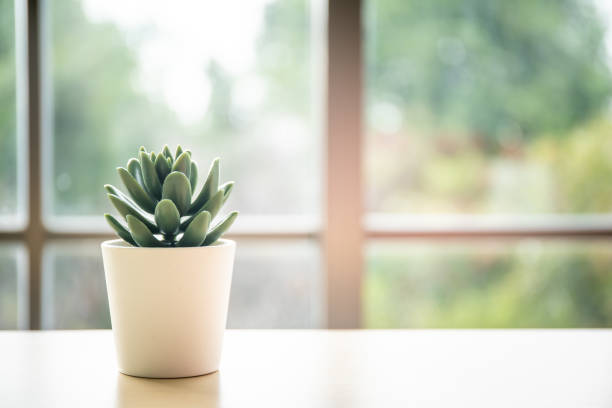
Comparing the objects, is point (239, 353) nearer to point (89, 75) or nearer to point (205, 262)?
point (205, 262)

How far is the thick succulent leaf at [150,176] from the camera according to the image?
650 millimetres

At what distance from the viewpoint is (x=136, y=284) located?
624 millimetres

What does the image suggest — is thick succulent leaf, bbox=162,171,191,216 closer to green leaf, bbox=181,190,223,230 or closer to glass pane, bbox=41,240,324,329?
green leaf, bbox=181,190,223,230

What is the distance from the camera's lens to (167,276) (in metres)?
0.62

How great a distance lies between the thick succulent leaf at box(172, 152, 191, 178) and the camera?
652 mm

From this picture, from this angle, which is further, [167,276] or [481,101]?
[481,101]

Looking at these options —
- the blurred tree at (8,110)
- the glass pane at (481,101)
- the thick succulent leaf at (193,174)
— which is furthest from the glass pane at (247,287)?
the thick succulent leaf at (193,174)

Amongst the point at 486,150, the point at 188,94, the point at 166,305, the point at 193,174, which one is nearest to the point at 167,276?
the point at 166,305

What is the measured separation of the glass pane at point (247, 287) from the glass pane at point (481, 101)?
361 mm

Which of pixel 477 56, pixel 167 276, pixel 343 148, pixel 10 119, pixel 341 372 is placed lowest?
pixel 341 372

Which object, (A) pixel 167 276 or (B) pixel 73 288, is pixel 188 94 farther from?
(A) pixel 167 276

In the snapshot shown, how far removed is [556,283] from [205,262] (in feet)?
5.90

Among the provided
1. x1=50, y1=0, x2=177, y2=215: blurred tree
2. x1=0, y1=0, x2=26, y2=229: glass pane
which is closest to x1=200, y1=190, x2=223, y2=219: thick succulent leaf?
x1=50, y1=0, x2=177, y2=215: blurred tree

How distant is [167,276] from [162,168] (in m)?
0.12
